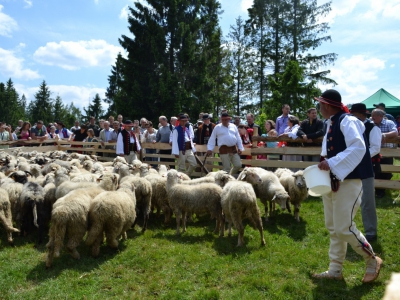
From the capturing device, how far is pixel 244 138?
11328mm

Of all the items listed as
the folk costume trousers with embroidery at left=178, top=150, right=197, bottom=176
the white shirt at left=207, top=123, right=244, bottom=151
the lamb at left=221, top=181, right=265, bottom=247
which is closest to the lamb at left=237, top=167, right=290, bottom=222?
the lamb at left=221, top=181, right=265, bottom=247

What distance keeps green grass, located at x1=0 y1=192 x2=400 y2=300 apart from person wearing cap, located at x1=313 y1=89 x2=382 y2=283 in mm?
469

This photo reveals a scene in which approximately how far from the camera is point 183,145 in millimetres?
10898

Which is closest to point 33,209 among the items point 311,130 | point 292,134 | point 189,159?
point 189,159

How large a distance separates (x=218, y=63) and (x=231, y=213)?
28623 millimetres

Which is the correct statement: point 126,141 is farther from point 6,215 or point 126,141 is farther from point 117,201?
point 117,201

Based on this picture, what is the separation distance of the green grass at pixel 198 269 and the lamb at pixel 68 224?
0.79ft

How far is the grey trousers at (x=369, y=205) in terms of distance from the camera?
5469 mm

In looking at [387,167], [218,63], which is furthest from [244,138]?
[218,63]

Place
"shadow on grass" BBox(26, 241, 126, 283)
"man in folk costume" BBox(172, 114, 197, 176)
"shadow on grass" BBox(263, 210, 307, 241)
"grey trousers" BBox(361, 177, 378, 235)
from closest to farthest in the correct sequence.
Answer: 1. "shadow on grass" BBox(26, 241, 126, 283)
2. "grey trousers" BBox(361, 177, 378, 235)
3. "shadow on grass" BBox(263, 210, 307, 241)
4. "man in folk costume" BBox(172, 114, 197, 176)

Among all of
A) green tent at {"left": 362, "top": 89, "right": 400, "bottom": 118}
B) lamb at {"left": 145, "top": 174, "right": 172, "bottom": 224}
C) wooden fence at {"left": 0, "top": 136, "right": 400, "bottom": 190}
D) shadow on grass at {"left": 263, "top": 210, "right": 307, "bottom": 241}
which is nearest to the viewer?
shadow on grass at {"left": 263, "top": 210, "right": 307, "bottom": 241}

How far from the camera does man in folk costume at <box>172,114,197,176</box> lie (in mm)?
10837

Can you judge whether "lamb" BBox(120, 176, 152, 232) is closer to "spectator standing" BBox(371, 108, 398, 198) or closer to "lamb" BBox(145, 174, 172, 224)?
"lamb" BBox(145, 174, 172, 224)

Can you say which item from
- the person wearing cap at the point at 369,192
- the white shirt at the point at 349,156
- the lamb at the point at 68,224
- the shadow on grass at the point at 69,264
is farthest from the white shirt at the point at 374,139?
the lamb at the point at 68,224
